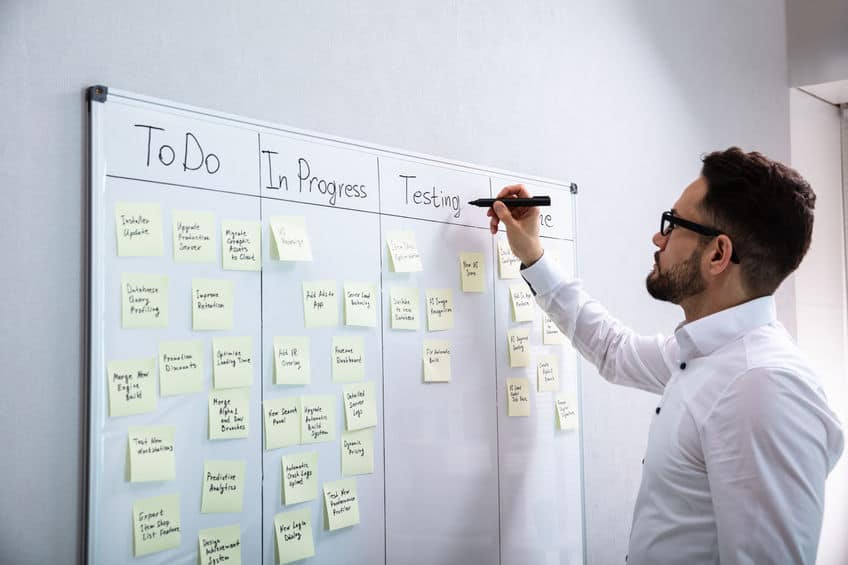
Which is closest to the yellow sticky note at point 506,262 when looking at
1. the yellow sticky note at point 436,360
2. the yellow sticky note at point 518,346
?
the yellow sticky note at point 518,346

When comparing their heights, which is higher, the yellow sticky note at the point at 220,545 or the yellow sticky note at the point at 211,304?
the yellow sticky note at the point at 211,304

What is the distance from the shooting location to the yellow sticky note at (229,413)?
4.05 feet

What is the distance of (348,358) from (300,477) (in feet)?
0.81

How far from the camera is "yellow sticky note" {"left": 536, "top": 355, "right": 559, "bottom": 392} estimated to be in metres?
1.84

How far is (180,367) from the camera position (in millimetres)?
1196

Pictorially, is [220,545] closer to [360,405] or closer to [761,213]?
[360,405]

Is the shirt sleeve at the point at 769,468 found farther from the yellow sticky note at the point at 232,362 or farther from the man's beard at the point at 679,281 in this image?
the yellow sticky note at the point at 232,362

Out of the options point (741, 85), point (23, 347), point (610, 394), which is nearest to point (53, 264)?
point (23, 347)

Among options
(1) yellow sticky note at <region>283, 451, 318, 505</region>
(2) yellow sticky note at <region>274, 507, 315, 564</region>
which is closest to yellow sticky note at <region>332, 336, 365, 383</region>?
(1) yellow sticky note at <region>283, 451, 318, 505</region>

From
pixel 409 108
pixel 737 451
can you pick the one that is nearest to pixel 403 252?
pixel 409 108

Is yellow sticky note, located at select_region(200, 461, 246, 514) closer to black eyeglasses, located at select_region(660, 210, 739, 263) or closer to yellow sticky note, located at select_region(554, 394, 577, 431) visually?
yellow sticky note, located at select_region(554, 394, 577, 431)

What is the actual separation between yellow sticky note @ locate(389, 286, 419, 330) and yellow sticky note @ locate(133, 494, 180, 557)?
564mm

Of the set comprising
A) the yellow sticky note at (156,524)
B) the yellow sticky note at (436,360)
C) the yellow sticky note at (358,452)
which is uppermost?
the yellow sticky note at (436,360)

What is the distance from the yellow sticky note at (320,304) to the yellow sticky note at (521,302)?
1.78ft
